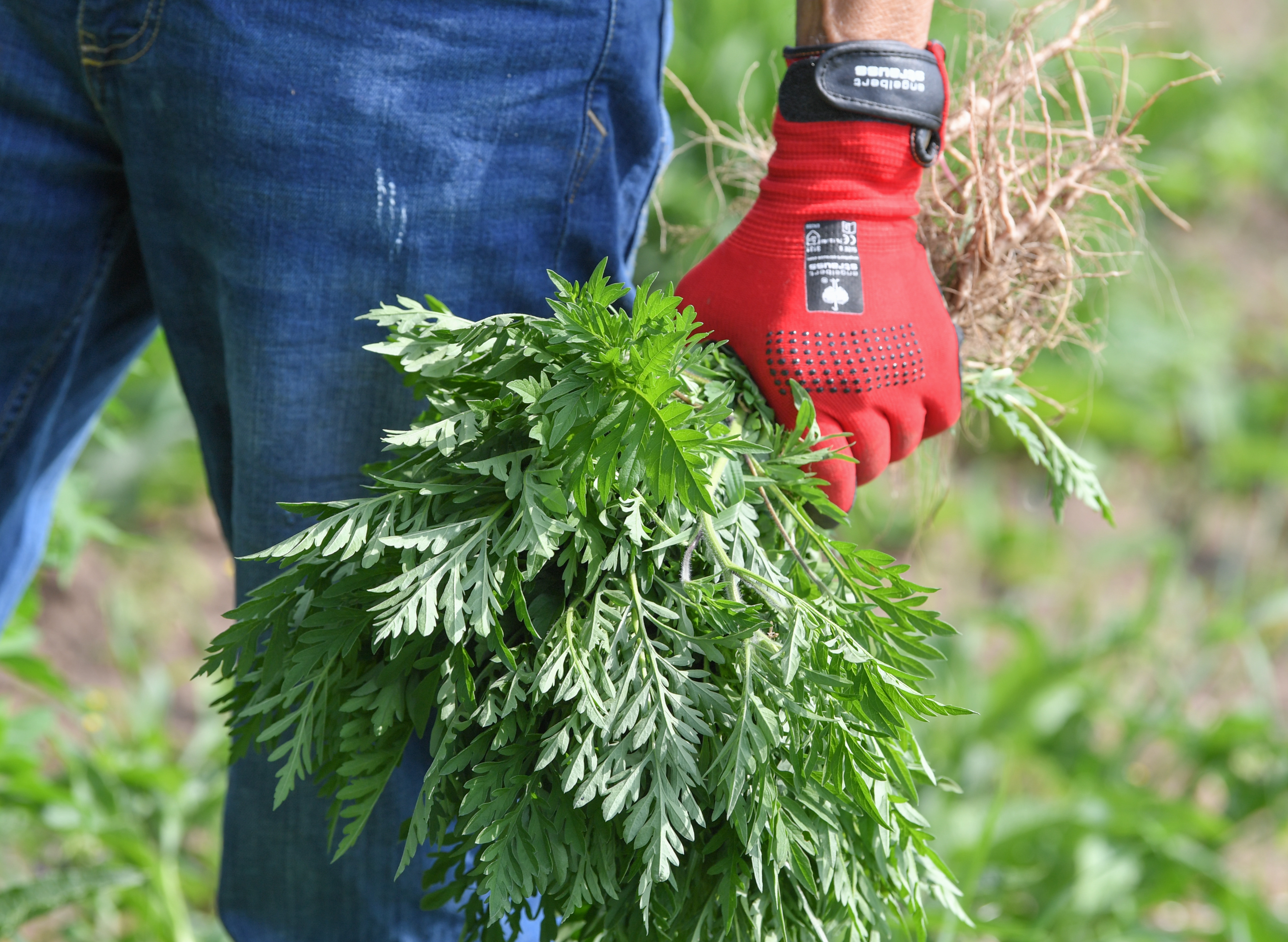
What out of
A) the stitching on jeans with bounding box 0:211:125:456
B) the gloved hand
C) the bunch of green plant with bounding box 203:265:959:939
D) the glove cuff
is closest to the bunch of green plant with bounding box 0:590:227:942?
the stitching on jeans with bounding box 0:211:125:456

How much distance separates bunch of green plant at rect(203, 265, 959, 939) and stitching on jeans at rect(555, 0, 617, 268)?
0.18 meters

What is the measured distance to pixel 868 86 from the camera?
3.22 ft

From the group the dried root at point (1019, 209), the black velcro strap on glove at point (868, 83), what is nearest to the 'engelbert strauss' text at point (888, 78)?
the black velcro strap on glove at point (868, 83)

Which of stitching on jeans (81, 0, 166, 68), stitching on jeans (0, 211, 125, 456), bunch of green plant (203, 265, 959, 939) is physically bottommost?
bunch of green plant (203, 265, 959, 939)

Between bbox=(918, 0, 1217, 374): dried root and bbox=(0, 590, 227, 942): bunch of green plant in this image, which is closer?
bbox=(918, 0, 1217, 374): dried root

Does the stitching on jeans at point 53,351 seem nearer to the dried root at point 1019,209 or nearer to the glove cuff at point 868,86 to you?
the dried root at point 1019,209

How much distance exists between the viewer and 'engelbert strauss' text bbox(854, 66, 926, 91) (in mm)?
981

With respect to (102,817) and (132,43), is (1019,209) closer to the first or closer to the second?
(132,43)

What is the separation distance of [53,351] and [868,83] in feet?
3.02

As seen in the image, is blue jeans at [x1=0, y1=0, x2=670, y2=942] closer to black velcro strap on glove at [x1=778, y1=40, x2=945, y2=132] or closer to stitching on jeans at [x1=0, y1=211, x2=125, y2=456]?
stitching on jeans at [x1=0, y1=211, x2=125, y2=456]

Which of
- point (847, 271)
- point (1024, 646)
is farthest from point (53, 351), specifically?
point (1024, 646)

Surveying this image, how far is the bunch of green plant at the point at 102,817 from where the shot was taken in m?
1.56

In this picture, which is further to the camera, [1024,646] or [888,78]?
[1024,646]

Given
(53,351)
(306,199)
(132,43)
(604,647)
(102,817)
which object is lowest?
(102,817)
